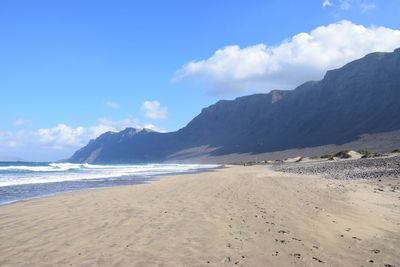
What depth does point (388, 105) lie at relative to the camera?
344ft

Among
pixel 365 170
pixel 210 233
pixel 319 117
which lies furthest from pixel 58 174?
pixel 319 117

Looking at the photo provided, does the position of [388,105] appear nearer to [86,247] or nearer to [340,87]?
[340,87]

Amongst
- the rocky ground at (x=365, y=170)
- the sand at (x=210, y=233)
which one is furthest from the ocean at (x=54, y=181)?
the rocky ground at (x=365, y=170)

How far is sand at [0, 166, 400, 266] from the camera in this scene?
19.9ft

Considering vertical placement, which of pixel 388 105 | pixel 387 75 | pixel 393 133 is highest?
pixel 387 75

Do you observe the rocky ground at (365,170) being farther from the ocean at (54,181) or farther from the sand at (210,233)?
the ocean at (54,181)

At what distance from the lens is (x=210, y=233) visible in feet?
25.9

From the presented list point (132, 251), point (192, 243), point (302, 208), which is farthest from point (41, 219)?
point (302, 208)

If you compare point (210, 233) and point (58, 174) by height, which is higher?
point (58, 174)

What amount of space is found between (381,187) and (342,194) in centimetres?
278

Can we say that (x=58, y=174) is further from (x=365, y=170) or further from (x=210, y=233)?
(x=210, y=233)

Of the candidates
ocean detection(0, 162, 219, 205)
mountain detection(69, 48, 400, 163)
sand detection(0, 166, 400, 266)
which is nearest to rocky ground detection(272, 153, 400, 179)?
sand detection(0, 166, 400, 266)

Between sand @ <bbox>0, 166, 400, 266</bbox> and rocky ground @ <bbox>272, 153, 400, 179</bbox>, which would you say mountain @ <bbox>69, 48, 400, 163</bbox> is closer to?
rocky ground @ <bbox>272, 153, 400, 179</bbox>

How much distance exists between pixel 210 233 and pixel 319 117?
Answer: 136 meters
